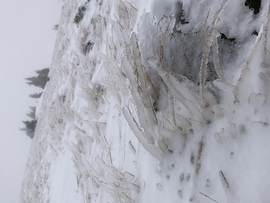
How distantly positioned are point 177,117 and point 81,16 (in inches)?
175

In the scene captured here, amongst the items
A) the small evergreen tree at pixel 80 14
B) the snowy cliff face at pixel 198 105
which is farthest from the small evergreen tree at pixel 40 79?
the snowy cliff face at pixel 198 105

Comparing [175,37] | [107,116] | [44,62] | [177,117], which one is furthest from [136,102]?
[44,62]

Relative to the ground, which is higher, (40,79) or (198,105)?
(40,79)

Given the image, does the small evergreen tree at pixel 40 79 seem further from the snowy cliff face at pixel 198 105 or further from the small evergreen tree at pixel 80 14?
the snowy cliff face at pixel 198 105

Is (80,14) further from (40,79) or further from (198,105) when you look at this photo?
(40,79)

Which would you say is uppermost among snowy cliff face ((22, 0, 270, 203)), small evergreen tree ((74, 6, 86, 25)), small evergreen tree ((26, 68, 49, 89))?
small evergreen tree ((26, 68, 49, 89))

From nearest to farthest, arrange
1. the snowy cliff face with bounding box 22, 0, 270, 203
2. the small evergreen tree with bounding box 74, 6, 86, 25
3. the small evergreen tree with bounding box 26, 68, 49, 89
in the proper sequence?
1. the snowy cliff face with bounding box 22, 0, 270, 203
2. the small evergreen tree with bounding box 74, 6, 86, 25
3. the small evergreen tree with bounding box 26, 68, 49, 89

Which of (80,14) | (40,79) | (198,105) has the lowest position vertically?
(198,105)

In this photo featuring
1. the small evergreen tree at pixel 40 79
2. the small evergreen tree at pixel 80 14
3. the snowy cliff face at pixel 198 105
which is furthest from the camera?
the small evergreen tree at pixel 40 79

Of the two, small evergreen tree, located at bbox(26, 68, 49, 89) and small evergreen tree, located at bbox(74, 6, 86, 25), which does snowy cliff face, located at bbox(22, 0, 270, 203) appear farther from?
small evergreen tree, located at bbox(26, 68, 49, 89)

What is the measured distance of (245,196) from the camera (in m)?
1.06

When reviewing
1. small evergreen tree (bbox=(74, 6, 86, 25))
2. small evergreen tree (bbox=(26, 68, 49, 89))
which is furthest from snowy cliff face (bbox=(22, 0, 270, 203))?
small evergreen tree (bbox=(26, 68, 49, 89))

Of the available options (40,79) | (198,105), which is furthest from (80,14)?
(40,79)

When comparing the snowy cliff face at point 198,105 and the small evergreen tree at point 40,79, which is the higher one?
the small evergreen tree at point 40,79
